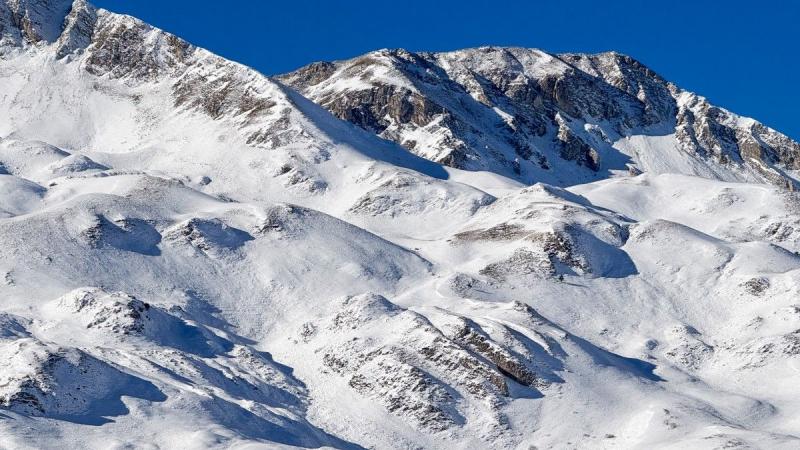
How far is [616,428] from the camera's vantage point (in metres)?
89.8

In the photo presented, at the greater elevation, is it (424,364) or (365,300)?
(365,300)

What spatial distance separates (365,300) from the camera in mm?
103375

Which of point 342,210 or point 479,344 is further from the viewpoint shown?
point 342,210

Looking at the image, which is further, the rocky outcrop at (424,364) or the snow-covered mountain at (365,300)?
the rocky outcrop at (424,364)

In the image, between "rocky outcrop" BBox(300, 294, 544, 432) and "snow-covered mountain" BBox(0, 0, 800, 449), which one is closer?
"snow-covered mountain" BBox(0, 0, 800, 449)

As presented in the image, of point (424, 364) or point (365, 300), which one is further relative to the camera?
point (365, 300)

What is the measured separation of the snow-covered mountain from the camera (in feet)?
275

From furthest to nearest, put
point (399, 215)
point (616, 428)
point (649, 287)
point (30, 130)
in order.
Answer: point (30, 130), point (399, 215), point (649, 287), point (616, 428)

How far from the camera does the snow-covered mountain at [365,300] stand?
83750 millimetres

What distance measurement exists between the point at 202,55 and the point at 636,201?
80132mm

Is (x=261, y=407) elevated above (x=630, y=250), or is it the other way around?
(x=630, y=250)

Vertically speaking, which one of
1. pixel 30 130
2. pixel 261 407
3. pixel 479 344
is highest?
pixel 30 130

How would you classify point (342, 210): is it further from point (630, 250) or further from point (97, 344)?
point (97, 344)

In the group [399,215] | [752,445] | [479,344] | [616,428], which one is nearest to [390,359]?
[479,344]
